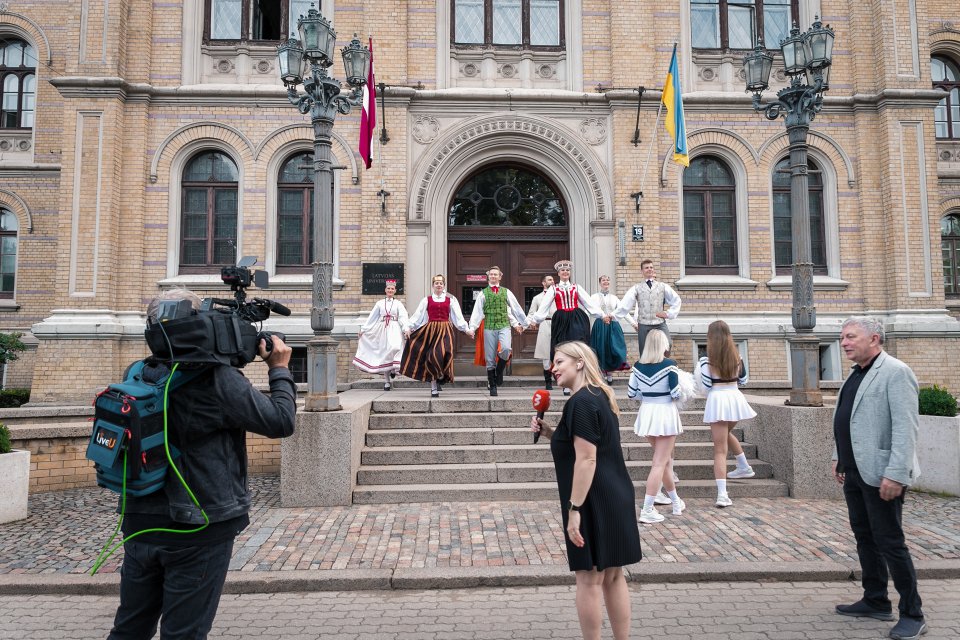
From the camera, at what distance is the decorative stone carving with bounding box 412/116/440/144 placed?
13.6m

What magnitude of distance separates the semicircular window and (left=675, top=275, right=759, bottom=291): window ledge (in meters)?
3.05

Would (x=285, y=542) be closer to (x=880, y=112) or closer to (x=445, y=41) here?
(x=445, y=41)

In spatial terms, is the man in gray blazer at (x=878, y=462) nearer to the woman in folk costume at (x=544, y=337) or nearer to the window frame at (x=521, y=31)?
the woman in folk costume at (x=544, y=337)

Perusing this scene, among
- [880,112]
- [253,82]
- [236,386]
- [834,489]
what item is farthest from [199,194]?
[880,112]

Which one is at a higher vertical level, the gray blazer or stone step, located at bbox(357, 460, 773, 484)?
the gray blazer

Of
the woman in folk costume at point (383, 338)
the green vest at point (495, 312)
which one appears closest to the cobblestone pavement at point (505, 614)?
the green vest at point (495, 312)

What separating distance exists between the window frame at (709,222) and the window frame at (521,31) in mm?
4269

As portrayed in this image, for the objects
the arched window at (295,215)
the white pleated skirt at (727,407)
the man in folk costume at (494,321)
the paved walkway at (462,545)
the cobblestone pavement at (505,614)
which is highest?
the arched window at (295,215)

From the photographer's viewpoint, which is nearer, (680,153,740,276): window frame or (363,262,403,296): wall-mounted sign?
(363,262,403,296): wall-mounted sign

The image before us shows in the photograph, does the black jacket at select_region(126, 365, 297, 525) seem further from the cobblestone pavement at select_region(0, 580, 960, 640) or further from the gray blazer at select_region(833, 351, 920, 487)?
the gray blazer at select_region(833, 351, 920, 487)

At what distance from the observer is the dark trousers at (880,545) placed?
4.13m

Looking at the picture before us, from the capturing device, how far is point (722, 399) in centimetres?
718

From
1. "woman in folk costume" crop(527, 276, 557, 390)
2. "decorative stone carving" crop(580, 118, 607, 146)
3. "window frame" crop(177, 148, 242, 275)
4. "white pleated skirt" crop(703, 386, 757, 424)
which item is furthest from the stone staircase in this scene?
"decorative stone carving" crop(580, 118, 607, 146)

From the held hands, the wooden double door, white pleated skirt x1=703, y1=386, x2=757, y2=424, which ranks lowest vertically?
the held hands
